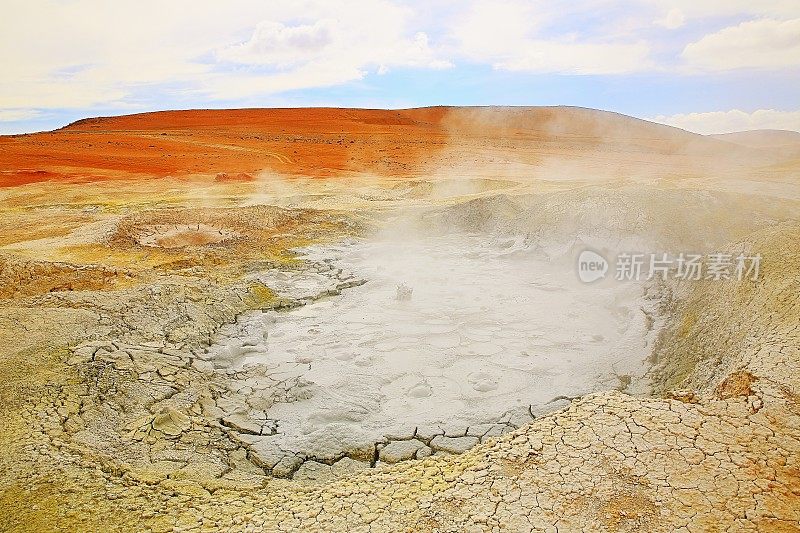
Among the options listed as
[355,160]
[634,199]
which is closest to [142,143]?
[355,160]

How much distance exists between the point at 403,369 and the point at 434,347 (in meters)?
0.51

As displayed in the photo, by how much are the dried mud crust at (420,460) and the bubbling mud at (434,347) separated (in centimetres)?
31

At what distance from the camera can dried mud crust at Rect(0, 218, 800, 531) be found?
6.72 ft

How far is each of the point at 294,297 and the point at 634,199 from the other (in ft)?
14.8

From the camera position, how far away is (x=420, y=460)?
270cm

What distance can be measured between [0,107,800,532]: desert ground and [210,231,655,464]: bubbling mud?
0.09 ft

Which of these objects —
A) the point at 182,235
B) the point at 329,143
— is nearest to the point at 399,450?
the point at 182,235

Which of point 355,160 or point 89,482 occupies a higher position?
point 355,160

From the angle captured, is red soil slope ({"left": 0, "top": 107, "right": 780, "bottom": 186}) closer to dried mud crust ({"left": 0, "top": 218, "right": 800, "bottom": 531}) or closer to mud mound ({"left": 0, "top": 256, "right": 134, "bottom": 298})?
mud mound ({"left": 0, "top": 256, "right": 134, "bottom": 298})

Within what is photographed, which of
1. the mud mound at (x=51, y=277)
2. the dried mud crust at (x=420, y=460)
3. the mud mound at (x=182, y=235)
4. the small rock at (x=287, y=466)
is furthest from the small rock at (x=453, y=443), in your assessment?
the mud mound at (x=182, y=235)

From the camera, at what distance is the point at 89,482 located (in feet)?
7.83

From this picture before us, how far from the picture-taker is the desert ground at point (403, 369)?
2.18 m

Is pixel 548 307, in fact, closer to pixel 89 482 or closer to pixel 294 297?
pixel 294 297

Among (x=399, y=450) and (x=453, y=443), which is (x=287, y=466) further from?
(x=453, y=443)
